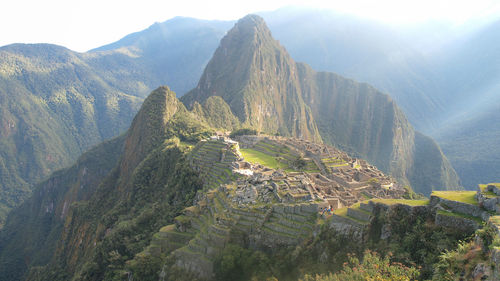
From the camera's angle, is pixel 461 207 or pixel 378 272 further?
pixel 461 207

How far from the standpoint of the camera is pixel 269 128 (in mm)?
190750

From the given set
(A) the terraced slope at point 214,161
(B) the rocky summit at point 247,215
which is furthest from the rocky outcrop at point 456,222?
(A) the terraced slope at point 214,161

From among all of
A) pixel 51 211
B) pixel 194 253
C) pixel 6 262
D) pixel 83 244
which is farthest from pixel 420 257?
pixel 51 211

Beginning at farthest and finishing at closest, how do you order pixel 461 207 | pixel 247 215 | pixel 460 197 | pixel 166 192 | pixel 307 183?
pixel 166 192 < pixel 307 183 < pixel 247 215 < pixel 460 197 < pixel 461 207

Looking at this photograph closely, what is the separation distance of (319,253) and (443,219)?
770 centimetres

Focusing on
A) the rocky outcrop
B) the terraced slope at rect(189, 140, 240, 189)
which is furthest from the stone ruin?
the rocky outcrop

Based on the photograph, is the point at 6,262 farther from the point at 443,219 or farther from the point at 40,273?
the point at 443,219

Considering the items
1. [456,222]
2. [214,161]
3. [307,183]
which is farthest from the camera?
[214,161]

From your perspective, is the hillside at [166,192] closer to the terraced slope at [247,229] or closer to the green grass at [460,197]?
the terraced slope at [247,229]

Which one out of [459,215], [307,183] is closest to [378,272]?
[459,215]

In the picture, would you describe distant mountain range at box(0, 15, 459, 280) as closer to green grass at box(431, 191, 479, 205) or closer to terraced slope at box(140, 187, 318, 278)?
terraced slope at box(140, 187, 318, 278)

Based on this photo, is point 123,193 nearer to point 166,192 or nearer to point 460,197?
point 166,192

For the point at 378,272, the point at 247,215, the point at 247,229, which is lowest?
the point at 247,229

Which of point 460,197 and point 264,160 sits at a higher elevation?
point 460,197
